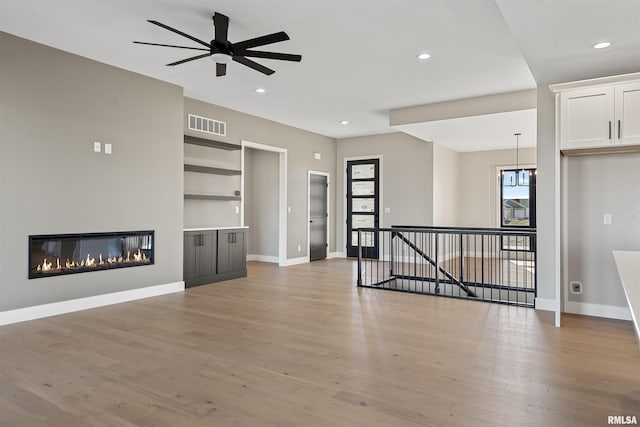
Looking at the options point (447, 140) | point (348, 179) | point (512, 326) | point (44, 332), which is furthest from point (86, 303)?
point (447, 140)

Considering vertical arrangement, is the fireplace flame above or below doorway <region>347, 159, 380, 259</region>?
below

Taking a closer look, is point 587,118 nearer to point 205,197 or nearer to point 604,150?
point 604,150

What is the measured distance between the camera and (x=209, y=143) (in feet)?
21.4

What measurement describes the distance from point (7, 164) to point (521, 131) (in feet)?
26.4

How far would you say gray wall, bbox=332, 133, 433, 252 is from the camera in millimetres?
8820

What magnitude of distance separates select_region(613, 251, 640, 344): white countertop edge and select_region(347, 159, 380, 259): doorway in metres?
6.67

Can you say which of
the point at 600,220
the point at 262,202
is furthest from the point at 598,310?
the point at 262,202

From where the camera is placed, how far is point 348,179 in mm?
9977

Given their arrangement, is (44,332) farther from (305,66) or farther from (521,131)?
(521,131)

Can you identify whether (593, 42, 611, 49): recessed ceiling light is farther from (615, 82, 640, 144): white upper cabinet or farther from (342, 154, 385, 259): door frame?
(342, 154, 385, 259): door frame

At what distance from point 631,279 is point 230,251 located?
5676 millimetres

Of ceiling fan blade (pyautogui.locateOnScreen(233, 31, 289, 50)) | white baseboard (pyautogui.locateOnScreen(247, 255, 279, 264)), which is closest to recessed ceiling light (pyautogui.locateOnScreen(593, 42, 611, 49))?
ceiling fan blade (pyautogui.locateOnScreen(233, 31, 289, 50))

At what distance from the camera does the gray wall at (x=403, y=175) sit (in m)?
8.82

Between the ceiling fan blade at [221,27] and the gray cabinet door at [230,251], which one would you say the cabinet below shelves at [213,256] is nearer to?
the gray cabinet door at [230,251]
